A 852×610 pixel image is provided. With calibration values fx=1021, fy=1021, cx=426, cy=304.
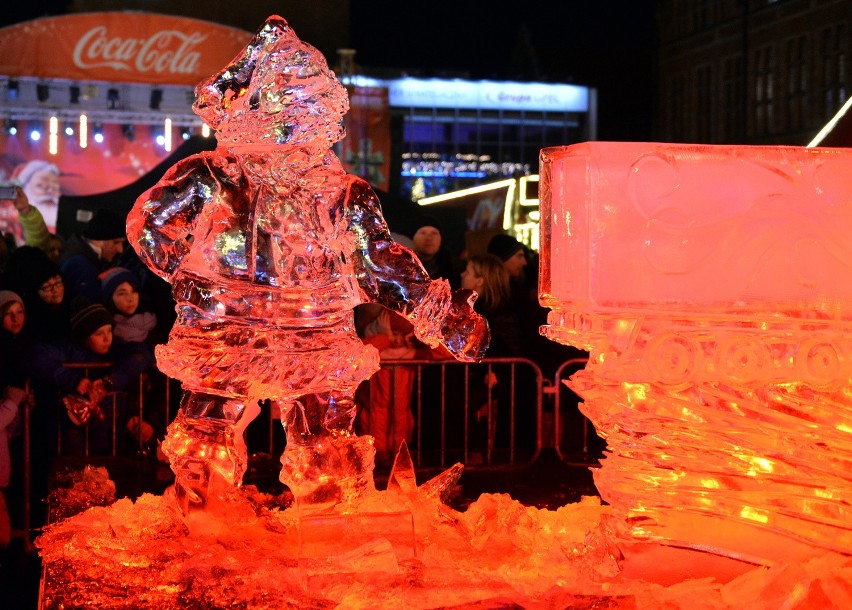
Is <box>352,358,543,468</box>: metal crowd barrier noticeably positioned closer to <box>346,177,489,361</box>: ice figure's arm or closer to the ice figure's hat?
<box>346,177,489,361</box>: ice figure's arm

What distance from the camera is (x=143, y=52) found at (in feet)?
43.7

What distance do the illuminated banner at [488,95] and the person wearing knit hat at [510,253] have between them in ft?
46.7

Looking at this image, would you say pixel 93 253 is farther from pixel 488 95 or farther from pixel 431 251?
pixel 488 95

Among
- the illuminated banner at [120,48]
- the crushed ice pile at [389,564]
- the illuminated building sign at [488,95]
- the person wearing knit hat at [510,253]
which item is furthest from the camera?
the illuminated building sign at [488,95]

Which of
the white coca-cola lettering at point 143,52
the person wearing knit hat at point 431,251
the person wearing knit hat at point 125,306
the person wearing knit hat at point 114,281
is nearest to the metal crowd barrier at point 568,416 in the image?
the person wearing knit hat at point 431,251

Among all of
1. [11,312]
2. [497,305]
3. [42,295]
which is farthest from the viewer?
[497,305]

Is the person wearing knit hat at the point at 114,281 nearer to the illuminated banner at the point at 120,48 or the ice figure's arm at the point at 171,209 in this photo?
the ice figure's arm at the point at 171,209

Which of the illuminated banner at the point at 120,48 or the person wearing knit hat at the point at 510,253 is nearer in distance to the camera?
the person wearing knit hat at the point at 510,253

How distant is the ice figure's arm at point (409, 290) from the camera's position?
112 inches

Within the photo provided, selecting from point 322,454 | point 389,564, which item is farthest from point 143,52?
point 389,564

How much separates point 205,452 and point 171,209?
2.24ft

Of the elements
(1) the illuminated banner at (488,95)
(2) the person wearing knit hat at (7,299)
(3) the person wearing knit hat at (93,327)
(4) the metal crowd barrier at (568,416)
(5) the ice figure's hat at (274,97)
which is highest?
(1) the illuminated banner at (488,95)

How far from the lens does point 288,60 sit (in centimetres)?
282

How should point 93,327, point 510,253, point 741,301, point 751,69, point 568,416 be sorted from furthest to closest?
1. point 751,69
2. point 510,253
3. point 568,416
4. point 93,327
5. point 741,301
